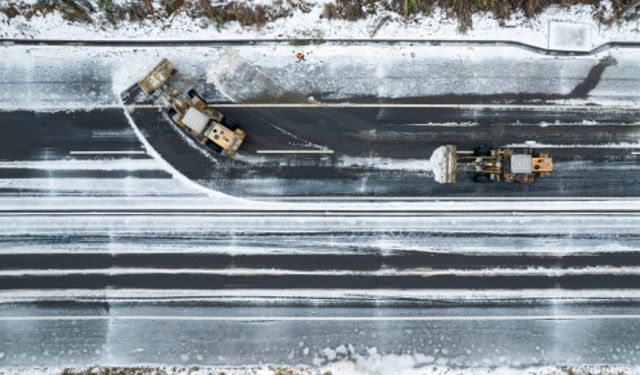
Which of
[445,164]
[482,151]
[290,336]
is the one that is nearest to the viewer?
[445,164]

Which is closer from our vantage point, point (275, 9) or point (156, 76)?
point (156, 76)

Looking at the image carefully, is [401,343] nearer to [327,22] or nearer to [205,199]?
[205,199]

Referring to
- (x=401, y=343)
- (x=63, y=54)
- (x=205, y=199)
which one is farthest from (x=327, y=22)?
(x=401, y=343)

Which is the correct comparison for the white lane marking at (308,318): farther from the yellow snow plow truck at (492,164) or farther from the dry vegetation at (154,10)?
the dry vegetation at (154,10)

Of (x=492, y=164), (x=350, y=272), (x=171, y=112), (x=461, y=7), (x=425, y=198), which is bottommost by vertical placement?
(x=350, y=272)

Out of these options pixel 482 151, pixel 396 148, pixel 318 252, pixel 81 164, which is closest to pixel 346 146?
pixel 396 148

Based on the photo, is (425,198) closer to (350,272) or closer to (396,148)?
(396,148)
